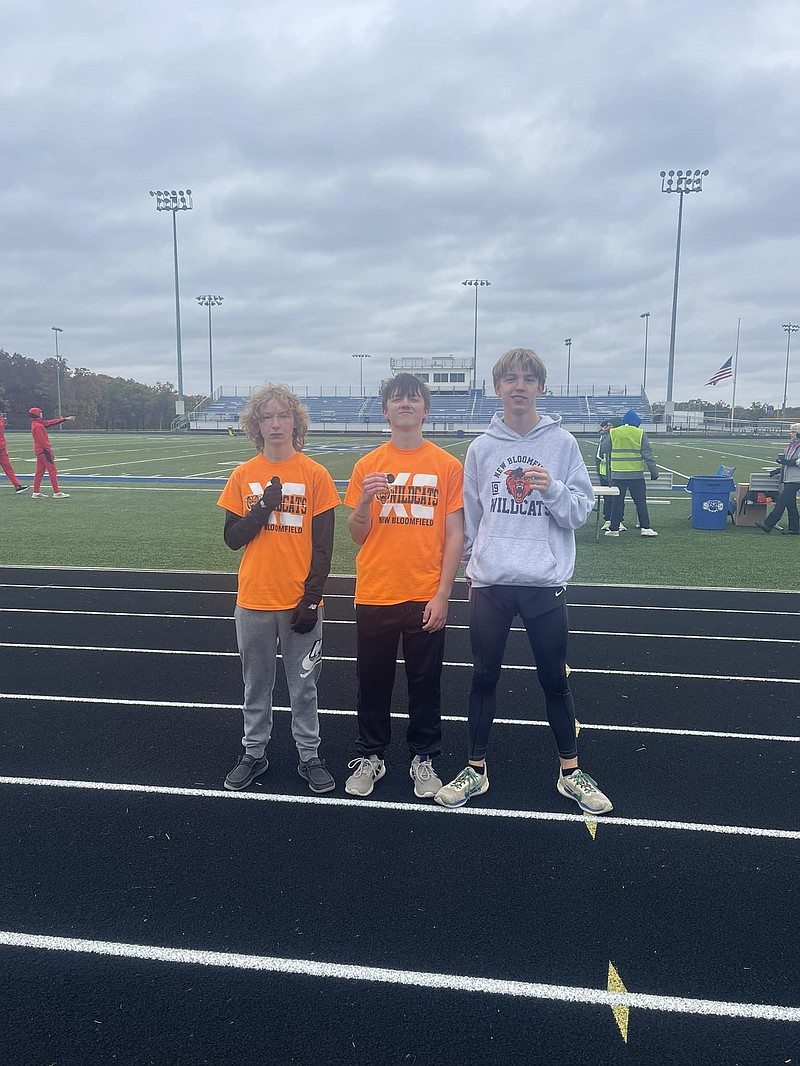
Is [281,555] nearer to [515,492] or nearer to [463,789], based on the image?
Answer: [515,492]

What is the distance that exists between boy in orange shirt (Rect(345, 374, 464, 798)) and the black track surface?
707 mm

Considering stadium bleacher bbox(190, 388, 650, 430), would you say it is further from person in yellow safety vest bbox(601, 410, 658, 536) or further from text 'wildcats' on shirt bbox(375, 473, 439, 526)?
text 'wildcats' on shirt bbox(375, 473, 439, 526)

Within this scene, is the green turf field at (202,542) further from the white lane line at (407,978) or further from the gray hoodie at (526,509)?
the white lane line at (407,978)

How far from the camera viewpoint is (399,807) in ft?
11.2

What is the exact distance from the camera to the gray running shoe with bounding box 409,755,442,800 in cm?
350

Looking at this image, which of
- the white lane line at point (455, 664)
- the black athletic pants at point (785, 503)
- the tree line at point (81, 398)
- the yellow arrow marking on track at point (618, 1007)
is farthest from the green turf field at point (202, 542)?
the tree line at point (81, 398)

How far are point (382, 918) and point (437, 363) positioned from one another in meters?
81.3

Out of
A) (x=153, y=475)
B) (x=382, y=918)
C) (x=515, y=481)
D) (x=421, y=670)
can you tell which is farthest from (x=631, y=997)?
(x=153, y=475)

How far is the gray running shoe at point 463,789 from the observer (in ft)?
11.2

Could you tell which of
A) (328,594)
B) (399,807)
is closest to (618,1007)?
(399,807)

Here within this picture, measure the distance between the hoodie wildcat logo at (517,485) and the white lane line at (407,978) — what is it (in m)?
1.89

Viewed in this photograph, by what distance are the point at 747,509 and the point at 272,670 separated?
10998 millimetres

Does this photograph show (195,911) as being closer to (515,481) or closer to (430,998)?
(430,998)

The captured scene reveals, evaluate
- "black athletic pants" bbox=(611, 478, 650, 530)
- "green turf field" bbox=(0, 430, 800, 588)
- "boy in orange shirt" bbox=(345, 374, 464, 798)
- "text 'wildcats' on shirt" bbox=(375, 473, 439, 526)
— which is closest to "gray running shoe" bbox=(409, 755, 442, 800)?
"boy in orange shirt" bbox=(345, 374, 464, 798)
